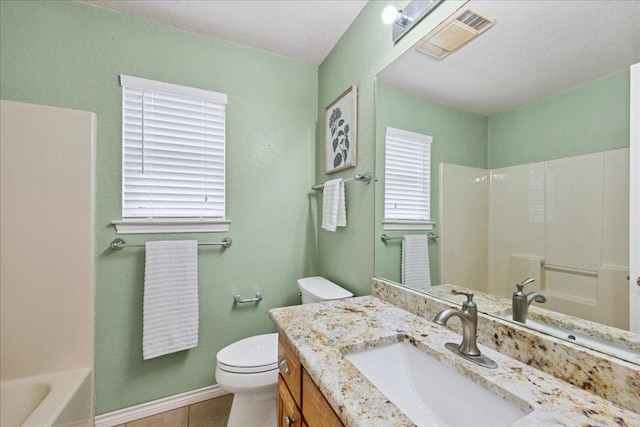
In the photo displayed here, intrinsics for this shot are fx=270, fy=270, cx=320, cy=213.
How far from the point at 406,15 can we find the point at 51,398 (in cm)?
235

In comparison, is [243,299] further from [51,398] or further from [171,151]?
[171,151]

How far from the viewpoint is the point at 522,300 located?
80 cm

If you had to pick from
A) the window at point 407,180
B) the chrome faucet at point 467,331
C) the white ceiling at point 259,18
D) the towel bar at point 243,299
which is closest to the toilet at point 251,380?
the towel bar at point 243,299

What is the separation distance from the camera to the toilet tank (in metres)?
1.54

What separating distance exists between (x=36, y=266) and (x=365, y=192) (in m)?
1.75

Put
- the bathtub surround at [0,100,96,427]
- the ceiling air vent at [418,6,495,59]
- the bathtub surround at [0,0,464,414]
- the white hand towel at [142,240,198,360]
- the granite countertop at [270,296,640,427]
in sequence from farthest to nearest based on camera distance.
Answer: the white hand towel at [142,240,198,360] < the bathtub surround at [0,0,464,414] < the bathtub surround at [0,100,96,427] < the ceiling air vent at [418,6,495,59] < the granite countertop at [270,296,640,427]

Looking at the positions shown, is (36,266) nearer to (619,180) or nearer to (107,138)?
(107,138)

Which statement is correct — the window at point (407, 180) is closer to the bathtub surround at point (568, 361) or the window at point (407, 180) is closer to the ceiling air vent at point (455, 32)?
the ceiling air vent at point (455, 32)

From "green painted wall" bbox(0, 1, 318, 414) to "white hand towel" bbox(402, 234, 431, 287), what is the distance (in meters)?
0.98

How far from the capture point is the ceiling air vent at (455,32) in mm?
948

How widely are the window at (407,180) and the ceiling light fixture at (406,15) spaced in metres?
Result: 0.44

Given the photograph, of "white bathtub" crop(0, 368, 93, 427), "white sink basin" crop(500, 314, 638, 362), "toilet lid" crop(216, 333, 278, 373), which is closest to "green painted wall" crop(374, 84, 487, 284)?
"white sink basin" crop(500, 314, 638, 362)

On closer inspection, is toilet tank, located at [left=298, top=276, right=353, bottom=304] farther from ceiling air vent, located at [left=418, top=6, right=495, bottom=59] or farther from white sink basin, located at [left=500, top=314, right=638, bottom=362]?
ceiling air vent, located at [left=418, top=6, right=495, bottom=59]

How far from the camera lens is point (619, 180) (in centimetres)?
63
